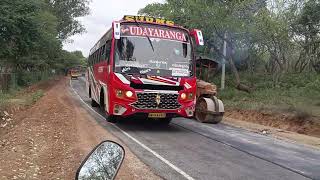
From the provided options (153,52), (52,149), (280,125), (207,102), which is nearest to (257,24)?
(280,125)

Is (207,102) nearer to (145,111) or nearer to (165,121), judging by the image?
(165,121)

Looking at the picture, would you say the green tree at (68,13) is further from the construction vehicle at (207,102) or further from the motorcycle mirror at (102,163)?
the motorcycle mirror at (102,163)

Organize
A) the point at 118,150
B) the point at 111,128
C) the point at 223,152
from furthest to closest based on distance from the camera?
1. the point at 111,128
2. the point at 223,152
3. the point at 118,150

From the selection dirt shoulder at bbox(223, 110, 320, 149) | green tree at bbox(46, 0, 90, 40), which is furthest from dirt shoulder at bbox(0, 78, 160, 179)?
green tree at bbox(46, 0, 90, 40)

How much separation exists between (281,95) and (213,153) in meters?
16.9

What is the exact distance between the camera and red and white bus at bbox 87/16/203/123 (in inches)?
545

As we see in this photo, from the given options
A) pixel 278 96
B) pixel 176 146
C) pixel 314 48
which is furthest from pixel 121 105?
pixel 314 48

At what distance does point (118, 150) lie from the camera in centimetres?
343

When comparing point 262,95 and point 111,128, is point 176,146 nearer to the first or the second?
point 111,128

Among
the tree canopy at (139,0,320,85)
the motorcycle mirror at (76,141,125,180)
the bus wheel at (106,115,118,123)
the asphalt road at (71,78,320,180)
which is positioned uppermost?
the tree canopy at (139,0,320,85)

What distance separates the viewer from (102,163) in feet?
10.6

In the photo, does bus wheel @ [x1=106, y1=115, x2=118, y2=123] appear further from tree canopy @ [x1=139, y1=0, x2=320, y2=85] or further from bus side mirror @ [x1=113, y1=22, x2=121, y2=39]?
tree canopy @ [x1=139, y1=0, x2=320, y2=85]

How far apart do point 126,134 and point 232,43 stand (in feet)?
60.2

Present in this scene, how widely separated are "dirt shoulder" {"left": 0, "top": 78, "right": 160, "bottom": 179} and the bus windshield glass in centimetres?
232
